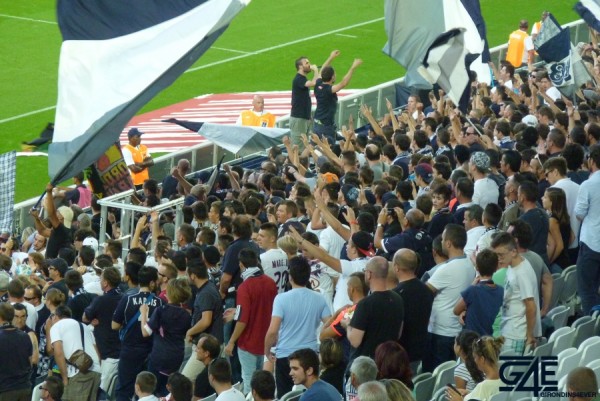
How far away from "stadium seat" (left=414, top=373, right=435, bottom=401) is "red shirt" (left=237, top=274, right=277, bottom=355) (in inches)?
73.5

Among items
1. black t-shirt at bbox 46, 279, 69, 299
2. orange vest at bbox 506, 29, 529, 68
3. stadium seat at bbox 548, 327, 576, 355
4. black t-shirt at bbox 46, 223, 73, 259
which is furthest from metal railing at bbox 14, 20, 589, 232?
stadium seat at bbox 548, 327, 576, 355

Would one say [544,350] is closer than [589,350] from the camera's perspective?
No

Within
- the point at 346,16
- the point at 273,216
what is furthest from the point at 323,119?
the point at 346,16

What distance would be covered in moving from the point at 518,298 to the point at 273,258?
2.27 metres

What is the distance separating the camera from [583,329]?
963 centimetres

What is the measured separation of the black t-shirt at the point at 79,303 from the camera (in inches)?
431

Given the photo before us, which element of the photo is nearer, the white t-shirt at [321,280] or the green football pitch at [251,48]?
the white t-shirt at [321,280]

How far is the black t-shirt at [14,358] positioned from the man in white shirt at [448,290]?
334 centimetres

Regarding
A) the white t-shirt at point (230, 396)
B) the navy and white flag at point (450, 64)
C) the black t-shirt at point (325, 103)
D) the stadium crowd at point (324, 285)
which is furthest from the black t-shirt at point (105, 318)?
the black t-shirt at point (325, 103)

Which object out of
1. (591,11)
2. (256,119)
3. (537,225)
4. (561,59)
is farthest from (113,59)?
(561,59)

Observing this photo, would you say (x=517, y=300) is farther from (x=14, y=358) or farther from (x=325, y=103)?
(x=325, y=103)

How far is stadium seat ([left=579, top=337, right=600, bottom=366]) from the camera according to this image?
8695 millimetres

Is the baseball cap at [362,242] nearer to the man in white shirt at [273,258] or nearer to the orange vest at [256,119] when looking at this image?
the man in white shirt at [273,258]

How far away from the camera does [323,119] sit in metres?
18.6
